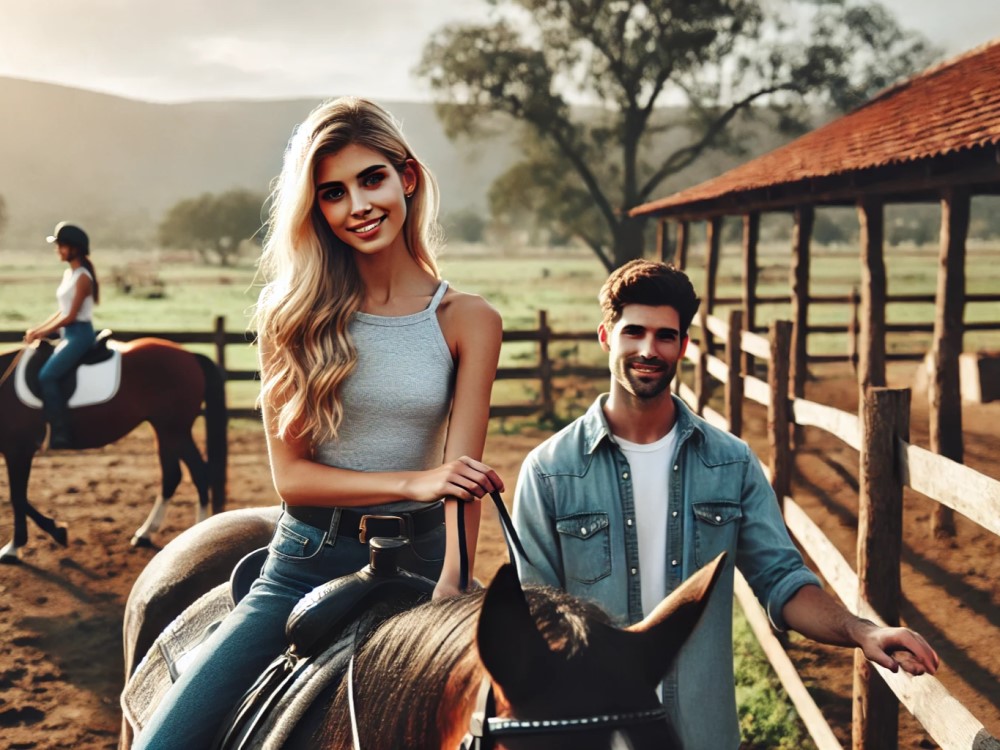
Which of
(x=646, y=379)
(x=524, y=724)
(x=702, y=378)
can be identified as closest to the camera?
(x=524, y=724)

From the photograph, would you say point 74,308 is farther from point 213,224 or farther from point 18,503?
point 213,224

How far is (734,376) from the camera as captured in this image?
819 centimetres

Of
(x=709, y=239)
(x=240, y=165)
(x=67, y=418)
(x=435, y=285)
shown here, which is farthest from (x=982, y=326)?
(x=240, y=165)

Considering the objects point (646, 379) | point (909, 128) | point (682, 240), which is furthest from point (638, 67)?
point (646, 379)

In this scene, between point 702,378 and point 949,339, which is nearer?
point 949,339

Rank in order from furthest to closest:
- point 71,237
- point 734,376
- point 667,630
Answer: point 734,376 < point 71,237 < point 667,630

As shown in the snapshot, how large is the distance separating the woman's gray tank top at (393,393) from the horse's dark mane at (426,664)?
44cm

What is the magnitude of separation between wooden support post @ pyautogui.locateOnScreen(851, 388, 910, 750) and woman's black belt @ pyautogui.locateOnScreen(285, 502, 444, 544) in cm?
222

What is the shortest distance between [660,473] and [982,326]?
1357 centimetres

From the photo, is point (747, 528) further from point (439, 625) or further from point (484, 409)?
point (439, 625)

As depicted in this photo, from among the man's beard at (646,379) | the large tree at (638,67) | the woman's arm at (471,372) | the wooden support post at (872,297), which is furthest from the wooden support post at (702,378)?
the large tree at (638,67)

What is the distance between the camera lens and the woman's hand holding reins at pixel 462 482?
1576mm

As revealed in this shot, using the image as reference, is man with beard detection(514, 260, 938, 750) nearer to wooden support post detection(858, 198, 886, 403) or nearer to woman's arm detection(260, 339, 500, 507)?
woman's arm detection(260, 339, 500, 507)

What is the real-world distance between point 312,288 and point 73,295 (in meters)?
6.08
